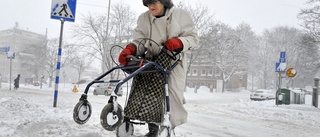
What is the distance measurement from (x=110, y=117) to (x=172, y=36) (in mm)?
1138

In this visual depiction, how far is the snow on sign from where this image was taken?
6887 millimetres

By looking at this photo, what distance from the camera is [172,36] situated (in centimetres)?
266

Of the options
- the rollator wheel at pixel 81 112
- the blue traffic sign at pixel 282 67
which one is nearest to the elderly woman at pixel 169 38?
the rollator wheel at pixel 81 112

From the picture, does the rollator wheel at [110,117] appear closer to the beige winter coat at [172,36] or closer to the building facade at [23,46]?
the beige winter coat at [172,36]

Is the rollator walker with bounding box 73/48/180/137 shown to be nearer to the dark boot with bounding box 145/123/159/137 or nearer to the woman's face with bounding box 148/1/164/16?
the dark boot with bounding box 145/123/159/137

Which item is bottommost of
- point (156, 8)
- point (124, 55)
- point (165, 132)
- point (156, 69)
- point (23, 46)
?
point (165, 132)

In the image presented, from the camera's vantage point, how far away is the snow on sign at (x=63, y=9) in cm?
689

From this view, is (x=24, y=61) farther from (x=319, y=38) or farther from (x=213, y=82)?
(x=319, y=38)

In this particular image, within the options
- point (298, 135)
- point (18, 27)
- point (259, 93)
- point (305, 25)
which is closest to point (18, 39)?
point (18, 27)

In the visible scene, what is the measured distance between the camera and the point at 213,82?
51562 mm

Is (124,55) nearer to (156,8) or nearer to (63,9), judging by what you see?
(156,8)

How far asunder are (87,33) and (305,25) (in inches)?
846

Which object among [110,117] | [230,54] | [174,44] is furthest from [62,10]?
[230,54]

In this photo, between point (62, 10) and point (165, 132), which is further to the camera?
point (62, 10)
